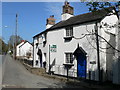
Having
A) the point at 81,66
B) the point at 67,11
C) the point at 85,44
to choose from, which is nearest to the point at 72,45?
the point at 85,44

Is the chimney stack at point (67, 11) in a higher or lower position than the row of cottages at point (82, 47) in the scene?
higher

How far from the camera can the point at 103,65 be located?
11.3m

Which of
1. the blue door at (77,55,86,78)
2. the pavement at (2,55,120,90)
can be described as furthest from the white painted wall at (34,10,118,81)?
the pavement at (2,55,120,90)

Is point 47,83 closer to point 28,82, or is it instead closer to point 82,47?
point 28,82

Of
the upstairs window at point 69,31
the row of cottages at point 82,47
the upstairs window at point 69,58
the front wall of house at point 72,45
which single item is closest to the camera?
the row of cottages at point 82,47

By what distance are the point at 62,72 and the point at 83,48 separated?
3.73 m

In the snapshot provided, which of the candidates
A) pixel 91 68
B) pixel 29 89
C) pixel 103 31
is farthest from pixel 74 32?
Answer: pixel 29 89

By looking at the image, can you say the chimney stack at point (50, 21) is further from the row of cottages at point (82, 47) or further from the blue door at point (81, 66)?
the blue door at point (81, 66)

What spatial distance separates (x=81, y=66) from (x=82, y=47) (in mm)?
1758

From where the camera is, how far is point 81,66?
12.7m

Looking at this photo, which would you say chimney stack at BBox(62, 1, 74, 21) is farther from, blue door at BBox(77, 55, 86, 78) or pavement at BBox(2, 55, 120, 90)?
pavement at BBox(2, 55, 120, 90)

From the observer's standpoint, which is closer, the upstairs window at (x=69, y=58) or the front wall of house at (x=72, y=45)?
the front wall of house at (x=72, y=45)

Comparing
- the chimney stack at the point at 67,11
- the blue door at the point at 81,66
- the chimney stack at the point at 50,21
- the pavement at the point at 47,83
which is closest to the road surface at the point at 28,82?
the pavement at the point at 47,83

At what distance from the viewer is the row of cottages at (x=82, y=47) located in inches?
449
